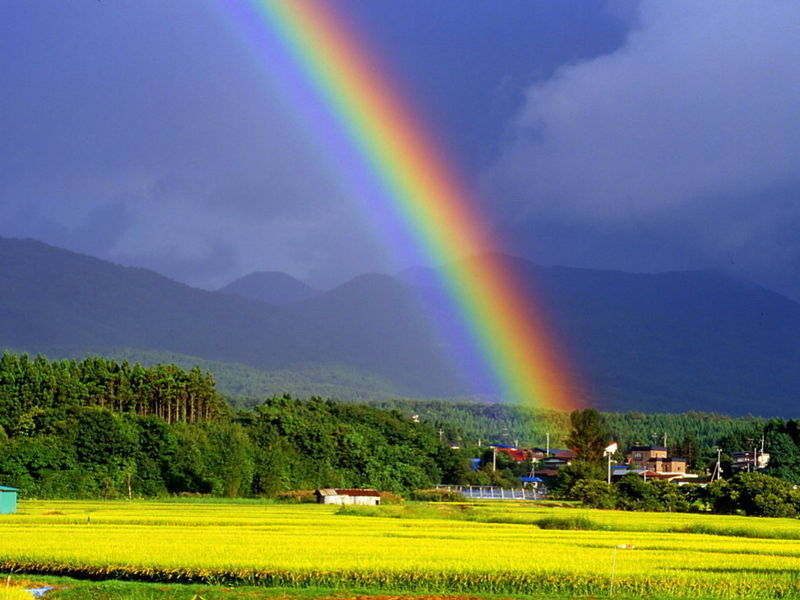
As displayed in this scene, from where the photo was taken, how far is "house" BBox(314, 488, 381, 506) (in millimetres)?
80688

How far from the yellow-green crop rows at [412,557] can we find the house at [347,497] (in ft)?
100

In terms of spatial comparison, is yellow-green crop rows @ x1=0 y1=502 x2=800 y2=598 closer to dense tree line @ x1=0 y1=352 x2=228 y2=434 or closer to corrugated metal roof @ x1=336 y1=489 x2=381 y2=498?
corrugated metal roof @ x1=336 y1=489 x2=381 y2=498

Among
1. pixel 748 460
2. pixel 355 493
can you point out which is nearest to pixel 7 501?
pixel 355 493

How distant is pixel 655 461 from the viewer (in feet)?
493

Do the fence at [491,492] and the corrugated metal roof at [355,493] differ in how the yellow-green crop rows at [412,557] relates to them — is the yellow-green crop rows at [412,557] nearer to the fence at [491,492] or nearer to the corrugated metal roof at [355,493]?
the corrugated metal roof at [355,493]

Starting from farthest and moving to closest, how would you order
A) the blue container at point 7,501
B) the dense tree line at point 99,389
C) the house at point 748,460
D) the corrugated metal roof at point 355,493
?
the house at point 748,460
the dense tree line at point 99,389
the corrugated metal roof at point 355,493
the blue container at point 7,501

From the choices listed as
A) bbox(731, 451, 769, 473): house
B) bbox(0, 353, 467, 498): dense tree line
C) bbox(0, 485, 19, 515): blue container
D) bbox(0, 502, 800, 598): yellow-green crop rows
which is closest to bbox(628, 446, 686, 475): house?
bbox(731, 451, 769, 473): house

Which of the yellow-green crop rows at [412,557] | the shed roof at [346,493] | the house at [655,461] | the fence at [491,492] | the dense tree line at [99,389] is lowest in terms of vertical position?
the fence at [491,492]

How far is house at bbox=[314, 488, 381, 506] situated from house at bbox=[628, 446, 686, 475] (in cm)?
6768

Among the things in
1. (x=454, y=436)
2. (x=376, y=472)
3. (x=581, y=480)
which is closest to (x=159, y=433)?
(x=376, y=472)

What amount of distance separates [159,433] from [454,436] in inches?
4229

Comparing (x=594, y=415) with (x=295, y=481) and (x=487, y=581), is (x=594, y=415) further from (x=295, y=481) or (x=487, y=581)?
(x=487, y=581)

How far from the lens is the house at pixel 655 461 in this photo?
147125 mm

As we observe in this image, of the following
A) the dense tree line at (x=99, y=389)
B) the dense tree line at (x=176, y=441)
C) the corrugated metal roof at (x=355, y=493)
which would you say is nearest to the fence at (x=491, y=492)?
the dense tree line at (x=176, y=441)
